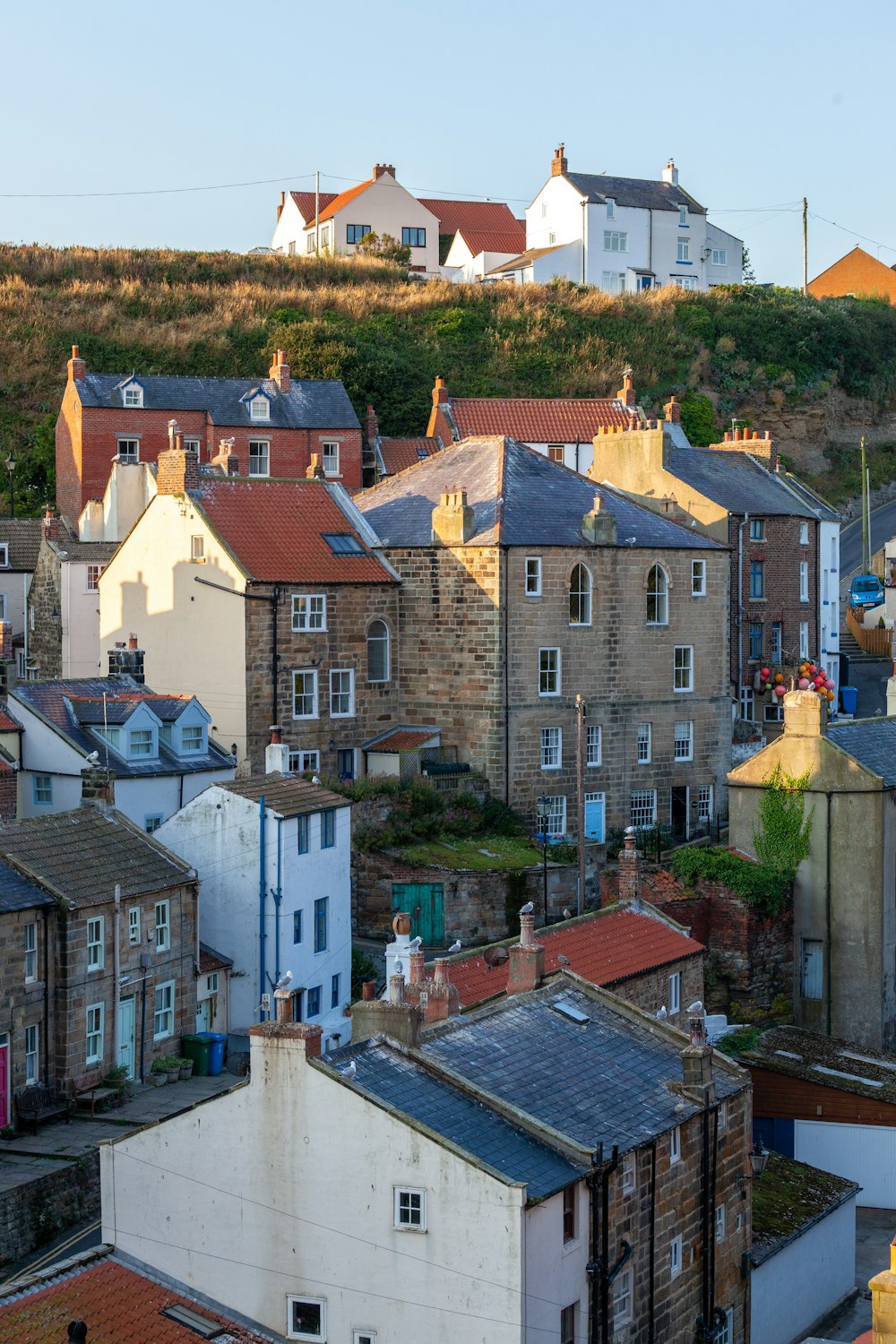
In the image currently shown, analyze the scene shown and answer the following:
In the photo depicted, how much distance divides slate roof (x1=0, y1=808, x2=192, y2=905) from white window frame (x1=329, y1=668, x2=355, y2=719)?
408 inches

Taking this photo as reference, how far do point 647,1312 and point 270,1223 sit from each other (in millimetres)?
5125

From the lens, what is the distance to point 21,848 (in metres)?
31.5

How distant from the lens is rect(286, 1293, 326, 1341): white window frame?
73.8 ft

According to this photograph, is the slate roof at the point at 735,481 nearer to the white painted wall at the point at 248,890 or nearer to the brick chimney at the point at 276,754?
the brick chimney at the point at 276,754

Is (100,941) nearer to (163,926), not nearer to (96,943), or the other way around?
(96,943)

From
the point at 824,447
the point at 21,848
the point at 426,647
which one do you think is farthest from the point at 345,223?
the point at 21,848

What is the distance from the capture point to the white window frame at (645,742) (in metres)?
47.0

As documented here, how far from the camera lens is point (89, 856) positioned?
106ft

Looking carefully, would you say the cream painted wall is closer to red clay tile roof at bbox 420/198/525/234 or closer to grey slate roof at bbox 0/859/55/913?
grey slate roof at bbox 0/859/55/913

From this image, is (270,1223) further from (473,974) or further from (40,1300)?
(473,974)

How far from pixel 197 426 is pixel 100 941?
108ft

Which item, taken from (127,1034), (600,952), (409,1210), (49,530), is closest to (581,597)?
(600,952)

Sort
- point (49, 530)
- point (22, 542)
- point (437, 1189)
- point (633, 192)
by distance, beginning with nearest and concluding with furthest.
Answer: point (437, 1189) → point (49, 530) → point (22, 542) → point (633, 192)

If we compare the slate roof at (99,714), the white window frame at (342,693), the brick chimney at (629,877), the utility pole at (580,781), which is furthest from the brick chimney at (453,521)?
the brick chimney at (629,877)
